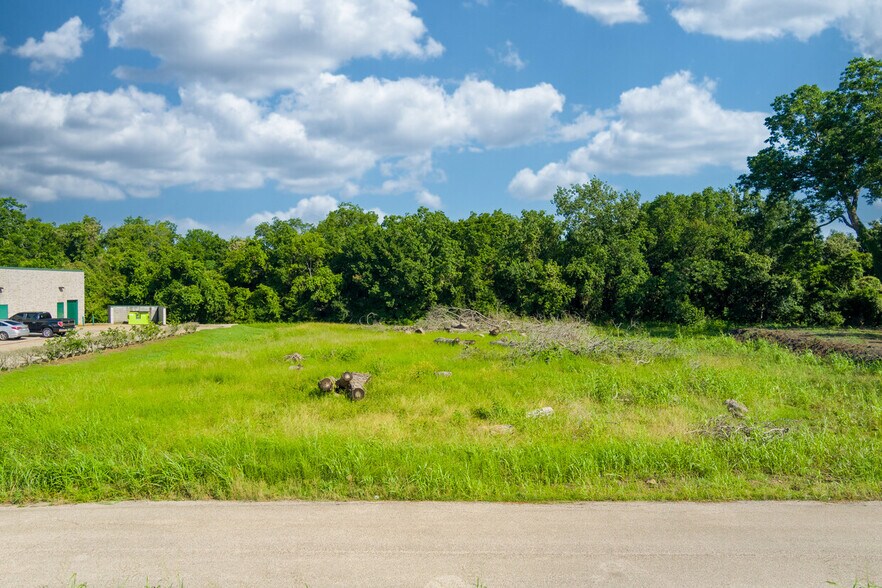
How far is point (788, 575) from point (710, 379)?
936 centimetres

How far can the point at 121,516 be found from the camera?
6.36 meters

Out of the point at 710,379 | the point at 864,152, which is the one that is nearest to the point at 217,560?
the point at 710,379

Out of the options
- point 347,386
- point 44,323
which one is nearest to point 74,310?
point 44,323

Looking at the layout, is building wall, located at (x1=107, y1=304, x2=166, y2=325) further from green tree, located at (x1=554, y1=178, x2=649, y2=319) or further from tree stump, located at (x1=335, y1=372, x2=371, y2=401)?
tree stump, located at (x1=335, y1=372, x2=371, y2=401)

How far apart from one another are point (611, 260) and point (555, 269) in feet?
12.5

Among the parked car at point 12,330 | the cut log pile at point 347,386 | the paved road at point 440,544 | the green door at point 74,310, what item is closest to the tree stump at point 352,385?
the cut log pile at point 347,386

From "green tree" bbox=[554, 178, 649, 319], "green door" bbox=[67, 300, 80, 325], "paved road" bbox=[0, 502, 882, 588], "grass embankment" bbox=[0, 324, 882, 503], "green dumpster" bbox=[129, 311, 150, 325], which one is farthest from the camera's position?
"green door" bbox=[67, 300, 80, 325]

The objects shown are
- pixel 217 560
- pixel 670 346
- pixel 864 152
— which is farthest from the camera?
pixel 864 152

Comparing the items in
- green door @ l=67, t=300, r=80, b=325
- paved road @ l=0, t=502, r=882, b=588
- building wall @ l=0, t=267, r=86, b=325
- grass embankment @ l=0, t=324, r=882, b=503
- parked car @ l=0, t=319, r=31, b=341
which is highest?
building wall @ l=0, t=267, r=86, b=325

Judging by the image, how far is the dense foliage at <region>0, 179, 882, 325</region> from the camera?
32125mm

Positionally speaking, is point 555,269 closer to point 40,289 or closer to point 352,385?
point 352,385

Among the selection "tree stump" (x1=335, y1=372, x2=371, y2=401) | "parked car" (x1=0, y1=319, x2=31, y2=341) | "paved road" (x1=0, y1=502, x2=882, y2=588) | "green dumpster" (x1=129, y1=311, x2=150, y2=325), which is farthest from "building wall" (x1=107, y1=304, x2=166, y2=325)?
"paved road" (x1=0, y1=502, x2=882, y2=588)

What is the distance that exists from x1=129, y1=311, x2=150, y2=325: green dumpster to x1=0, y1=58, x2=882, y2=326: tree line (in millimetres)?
1783

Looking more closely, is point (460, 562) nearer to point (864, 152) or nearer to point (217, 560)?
point (217, 560)
